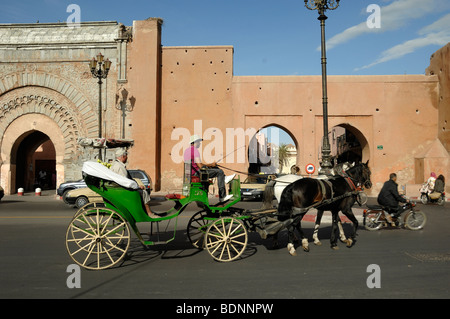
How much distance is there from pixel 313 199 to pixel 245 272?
235 cm

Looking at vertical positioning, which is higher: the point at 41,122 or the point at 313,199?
the point at 41,122

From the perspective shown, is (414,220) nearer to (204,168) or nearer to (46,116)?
(204,168)

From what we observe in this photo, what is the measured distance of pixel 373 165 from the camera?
22.3m

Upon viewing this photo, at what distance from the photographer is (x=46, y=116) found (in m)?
22.3

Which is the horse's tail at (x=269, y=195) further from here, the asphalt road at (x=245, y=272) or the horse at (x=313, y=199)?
the asphalt road at (x=245, y=272)

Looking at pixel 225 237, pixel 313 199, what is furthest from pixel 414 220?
pixel 225 237

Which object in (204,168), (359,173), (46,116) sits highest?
(46,116)

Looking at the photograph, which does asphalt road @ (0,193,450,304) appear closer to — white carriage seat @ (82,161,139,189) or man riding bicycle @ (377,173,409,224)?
white carriage seat @ (82,161,139,189)

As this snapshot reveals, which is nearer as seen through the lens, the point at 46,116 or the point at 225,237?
the point at 225,237

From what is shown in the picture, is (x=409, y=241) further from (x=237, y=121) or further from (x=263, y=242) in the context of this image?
(x=237, y=121)

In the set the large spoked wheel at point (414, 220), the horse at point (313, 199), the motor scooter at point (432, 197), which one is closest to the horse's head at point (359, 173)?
the horse at point (313, 199)

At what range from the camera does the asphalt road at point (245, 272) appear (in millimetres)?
4340

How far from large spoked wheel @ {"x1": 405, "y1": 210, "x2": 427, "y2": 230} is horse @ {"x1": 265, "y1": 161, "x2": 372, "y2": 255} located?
286cm

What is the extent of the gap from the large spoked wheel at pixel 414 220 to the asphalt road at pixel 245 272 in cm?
160
